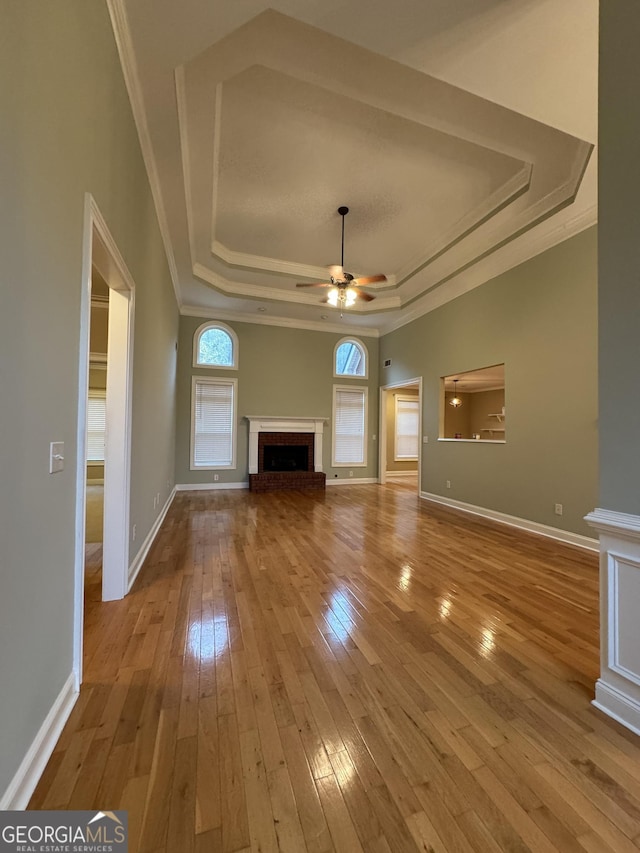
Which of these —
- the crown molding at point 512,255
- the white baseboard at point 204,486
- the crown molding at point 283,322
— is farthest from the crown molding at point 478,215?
the white baseboard at point 204,486

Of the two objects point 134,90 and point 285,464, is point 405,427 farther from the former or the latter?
point 134,90

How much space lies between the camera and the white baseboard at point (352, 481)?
8039 millimetres

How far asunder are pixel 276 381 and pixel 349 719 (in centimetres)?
671

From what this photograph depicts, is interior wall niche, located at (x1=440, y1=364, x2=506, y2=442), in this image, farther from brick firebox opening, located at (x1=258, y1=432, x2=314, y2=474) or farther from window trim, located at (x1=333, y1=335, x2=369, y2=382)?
brick firebox opening, located at (x1=258, y1=432, x2=314, y2=474)

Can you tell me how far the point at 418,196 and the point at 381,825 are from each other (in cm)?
498

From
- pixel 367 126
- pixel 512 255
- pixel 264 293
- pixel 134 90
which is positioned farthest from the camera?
pixel 264 293

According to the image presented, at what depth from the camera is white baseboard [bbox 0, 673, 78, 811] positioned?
1035mm

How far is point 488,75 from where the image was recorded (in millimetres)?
2387

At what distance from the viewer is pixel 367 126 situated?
3.07 m

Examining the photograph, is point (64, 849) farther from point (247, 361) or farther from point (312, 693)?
point (247, 361)

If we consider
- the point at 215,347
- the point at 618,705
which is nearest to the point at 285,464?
the point at 215,347

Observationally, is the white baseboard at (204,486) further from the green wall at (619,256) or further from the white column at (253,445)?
the green wall at (619,256)

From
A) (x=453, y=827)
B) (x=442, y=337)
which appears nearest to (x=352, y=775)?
(x=453, y=827)

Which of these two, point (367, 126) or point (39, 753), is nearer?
point (39, 753)
